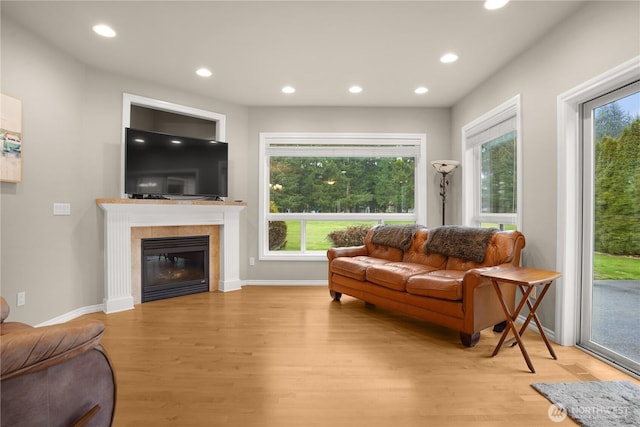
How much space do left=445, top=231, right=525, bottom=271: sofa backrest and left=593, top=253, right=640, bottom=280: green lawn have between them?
0.54 metres

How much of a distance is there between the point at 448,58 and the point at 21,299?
461cm

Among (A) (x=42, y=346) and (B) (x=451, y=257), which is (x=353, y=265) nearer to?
(B) (x=451, y=257)

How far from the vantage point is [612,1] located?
2.15 meters

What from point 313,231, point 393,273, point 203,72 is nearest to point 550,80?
point 393,273

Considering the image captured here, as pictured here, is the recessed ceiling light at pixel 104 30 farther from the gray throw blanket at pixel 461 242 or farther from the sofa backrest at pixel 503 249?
the sofa backrest at pixel 503 249

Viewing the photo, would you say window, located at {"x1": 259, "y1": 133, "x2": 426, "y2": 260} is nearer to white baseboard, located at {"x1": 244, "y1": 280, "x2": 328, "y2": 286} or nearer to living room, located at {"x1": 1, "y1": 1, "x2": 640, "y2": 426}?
white baseboard, located at {"x1": 244, "y1": 280, "x2": 328, "y2": 286}

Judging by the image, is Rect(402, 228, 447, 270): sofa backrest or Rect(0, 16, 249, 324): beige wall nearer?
Rect(0, 16, 249, 324): beige wall

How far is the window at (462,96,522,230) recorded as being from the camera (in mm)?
3318

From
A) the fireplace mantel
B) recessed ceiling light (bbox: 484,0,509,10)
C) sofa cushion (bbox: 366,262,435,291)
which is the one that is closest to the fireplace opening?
the fireplace mantel

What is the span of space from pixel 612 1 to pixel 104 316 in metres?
5.14

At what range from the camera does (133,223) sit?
3.68 metres

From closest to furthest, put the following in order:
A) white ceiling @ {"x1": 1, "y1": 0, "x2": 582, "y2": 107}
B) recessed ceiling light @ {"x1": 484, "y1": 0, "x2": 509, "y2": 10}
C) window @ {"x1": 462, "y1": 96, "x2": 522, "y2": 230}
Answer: recessed ceiling light @ {"x1": 484, "y1": 0, "x2": 509, "y2": 10} < white ceiling @ {"x1": 1, "y1": 0, "x2": 582, "y2": 107} < window @ {"x1": 462, "y1": 96, "x2": 522, "y2": 230}

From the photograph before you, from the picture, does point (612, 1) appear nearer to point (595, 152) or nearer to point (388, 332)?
point (595, 152)

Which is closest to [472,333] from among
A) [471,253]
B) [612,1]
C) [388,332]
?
[388,332]
